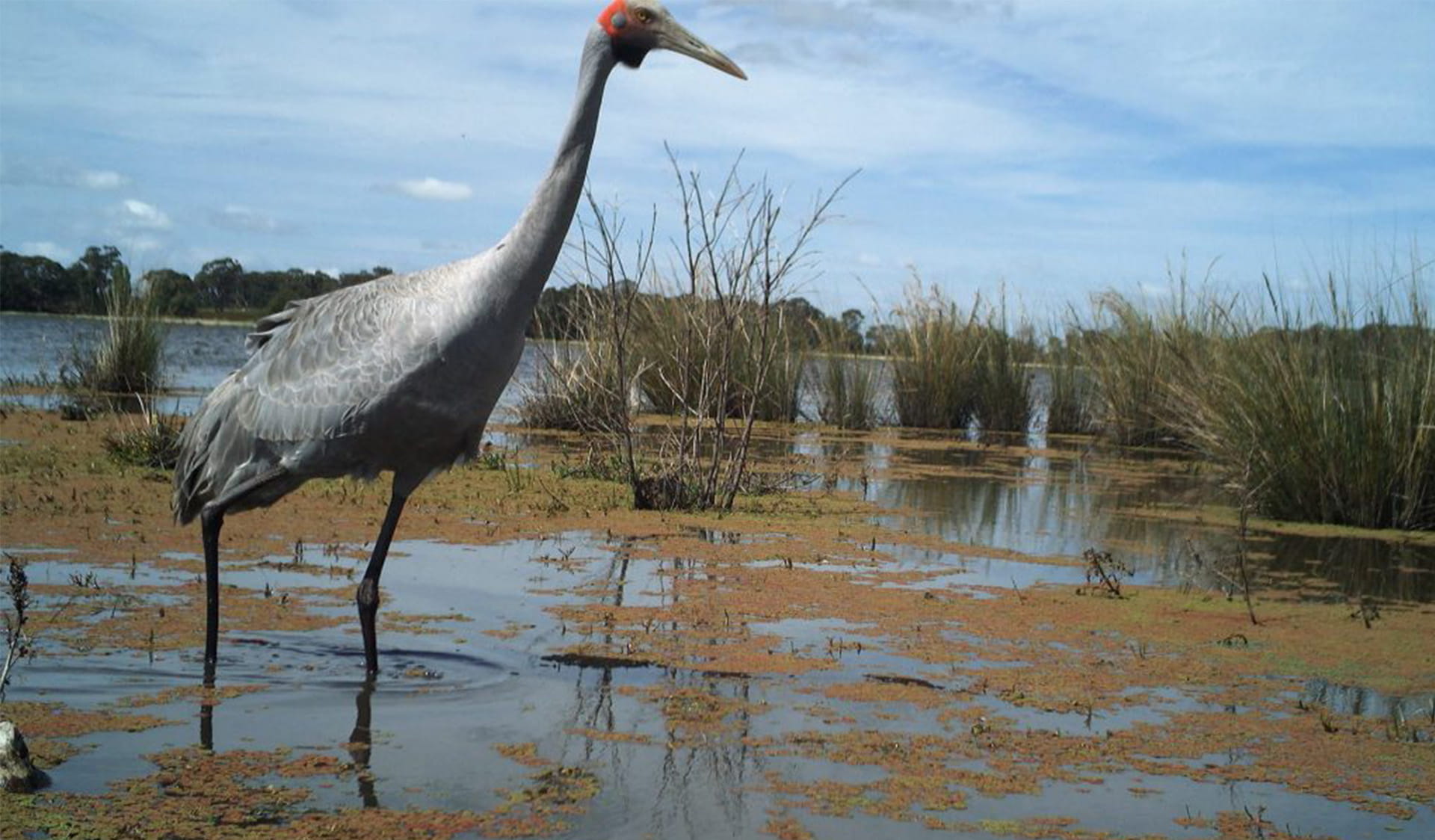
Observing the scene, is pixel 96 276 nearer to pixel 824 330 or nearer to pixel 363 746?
pixel 824 330

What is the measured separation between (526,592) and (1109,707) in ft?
9.37

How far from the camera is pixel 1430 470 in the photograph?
1005 centimetres

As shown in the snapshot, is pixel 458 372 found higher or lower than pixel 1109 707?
higher

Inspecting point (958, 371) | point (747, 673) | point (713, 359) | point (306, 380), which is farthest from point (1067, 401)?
point (306, 380)

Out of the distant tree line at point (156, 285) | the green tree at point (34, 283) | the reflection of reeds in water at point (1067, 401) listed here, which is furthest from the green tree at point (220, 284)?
the reflection of reeds in water at point (1067, 401)

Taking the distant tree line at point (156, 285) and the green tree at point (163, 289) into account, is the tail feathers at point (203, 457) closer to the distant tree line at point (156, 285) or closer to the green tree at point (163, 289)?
the distant tree line at point (156, 285)

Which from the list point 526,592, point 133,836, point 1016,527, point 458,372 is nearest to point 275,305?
point 1016,527

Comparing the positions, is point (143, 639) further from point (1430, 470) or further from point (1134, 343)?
point (1134, 343)

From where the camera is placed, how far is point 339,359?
5309 millimetres

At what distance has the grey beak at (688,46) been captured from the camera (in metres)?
5.40

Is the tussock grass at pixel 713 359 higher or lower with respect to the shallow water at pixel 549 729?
higher

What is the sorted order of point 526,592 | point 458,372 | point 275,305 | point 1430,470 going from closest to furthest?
1. point 458,372
2. point 526,592
3. point 1430,470
4. point 275,305

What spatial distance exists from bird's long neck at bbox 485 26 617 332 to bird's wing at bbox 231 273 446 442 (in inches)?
10.1

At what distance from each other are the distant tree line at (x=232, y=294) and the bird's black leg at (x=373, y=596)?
1.71 metres
